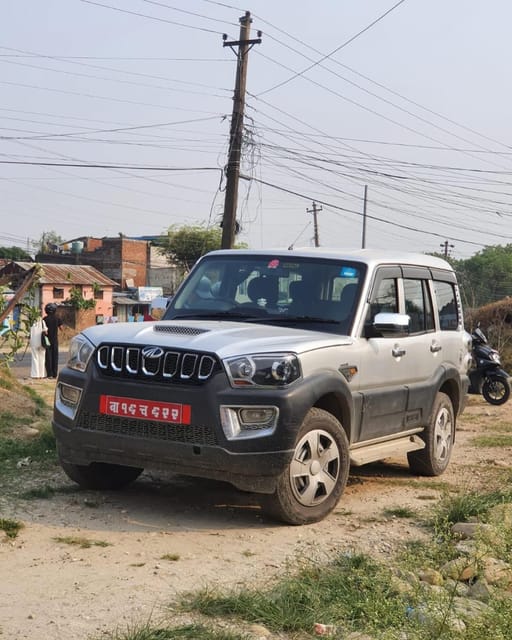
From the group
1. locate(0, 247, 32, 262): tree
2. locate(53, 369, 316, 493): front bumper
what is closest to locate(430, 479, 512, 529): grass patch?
locate(53, 369, 316, 493): front bumper

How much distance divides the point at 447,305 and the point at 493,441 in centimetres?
267

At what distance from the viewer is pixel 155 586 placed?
4434 mm

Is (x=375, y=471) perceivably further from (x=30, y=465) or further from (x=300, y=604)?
(x=300, y=604)

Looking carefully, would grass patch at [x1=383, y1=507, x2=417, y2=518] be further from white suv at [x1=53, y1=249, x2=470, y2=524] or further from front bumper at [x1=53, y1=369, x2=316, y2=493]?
front bumper at [x1=53, y1=369, x2=316, y2=493]

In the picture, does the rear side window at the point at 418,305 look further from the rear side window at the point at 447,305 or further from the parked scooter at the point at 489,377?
the parked scooter at the point at 489,377

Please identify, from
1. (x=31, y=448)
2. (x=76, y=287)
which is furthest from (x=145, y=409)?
(x=76, y=287)

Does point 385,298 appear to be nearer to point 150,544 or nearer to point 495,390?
point 150,544

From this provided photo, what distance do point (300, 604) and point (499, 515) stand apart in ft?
7.32

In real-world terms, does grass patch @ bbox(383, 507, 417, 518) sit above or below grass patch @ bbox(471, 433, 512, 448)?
above

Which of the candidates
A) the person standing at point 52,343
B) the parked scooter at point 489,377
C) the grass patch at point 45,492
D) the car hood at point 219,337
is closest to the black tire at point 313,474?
the car hood at point 219,337

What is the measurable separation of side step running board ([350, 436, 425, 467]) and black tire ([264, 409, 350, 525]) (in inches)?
15.1

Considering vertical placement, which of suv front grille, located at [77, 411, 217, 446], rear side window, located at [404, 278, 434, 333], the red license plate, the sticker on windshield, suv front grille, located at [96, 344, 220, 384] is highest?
the sticker on windshield

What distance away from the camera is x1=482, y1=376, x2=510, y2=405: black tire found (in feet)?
49.8

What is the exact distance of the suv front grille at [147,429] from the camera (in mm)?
5516
